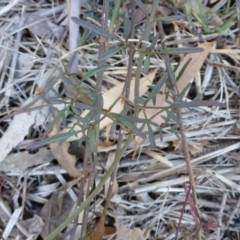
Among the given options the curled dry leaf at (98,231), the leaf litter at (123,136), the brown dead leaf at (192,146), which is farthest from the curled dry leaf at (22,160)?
the brown dead leaf at (192,146)

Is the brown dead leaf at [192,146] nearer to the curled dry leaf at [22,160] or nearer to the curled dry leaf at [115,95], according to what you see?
the curled dry leaf at [115,95]

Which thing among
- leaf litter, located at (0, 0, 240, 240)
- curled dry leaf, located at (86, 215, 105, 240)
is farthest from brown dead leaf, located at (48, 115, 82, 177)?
curled dry leaf, located at (86, 215, 105, 240)

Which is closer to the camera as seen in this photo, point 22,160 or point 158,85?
point 158,85

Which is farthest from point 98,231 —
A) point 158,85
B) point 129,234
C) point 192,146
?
point 158,85

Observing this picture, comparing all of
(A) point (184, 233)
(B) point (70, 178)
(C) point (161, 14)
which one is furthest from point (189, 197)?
(C) point (161, 14)

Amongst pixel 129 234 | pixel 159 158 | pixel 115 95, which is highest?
pixel 115 95

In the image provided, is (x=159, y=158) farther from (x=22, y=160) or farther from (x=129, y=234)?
(x=22, y=160)

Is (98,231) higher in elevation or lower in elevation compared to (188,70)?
lower

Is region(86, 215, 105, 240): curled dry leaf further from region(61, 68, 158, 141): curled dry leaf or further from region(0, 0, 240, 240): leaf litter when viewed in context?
region(61, 68, 158, 141): curled dry leaf

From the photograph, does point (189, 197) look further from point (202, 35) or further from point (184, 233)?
point (202, 35)
